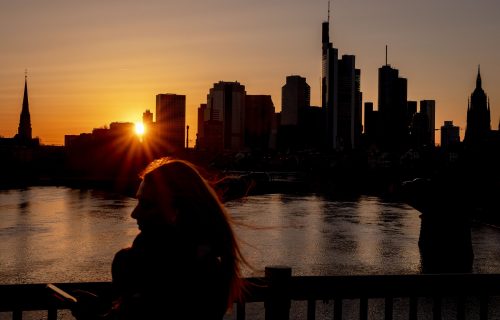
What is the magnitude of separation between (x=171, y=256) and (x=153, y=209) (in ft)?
0.76

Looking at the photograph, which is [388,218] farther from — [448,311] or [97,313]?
[97,313]

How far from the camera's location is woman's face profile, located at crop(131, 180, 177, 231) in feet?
9.32

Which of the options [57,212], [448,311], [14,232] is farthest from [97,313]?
[57,212]

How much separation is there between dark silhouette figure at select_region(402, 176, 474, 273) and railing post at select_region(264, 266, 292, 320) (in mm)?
12833

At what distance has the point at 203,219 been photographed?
2.95m

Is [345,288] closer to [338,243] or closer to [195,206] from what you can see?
[195,206]

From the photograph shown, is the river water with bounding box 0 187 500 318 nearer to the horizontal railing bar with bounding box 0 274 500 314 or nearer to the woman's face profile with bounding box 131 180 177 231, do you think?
the horizontal railing bar with bounding box 0 274 500 314

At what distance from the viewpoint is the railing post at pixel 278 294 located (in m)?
4.94

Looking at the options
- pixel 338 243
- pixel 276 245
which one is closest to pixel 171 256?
pixel 276 245

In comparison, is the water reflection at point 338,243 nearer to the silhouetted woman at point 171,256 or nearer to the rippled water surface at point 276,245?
the rippled water surface at point 276,245

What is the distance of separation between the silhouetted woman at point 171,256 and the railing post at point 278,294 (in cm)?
202

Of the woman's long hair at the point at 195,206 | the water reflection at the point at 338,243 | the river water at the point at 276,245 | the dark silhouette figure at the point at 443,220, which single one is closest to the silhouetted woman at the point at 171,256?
the woman's long hair at the point at 195,206

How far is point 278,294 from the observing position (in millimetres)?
4949

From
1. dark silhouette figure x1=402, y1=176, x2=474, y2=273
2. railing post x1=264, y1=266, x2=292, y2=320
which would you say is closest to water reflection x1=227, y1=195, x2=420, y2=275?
dark silhouette figure x1=402, y1=176, x2=474, y2=273
